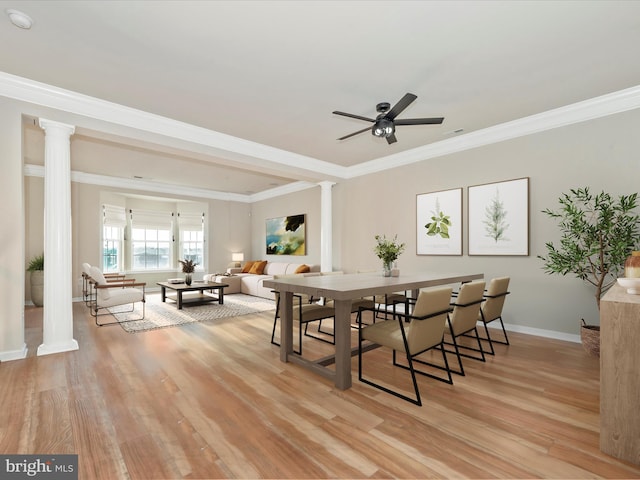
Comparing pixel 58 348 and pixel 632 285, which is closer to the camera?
pixel 632 285

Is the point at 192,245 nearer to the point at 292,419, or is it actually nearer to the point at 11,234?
the point at 11,234

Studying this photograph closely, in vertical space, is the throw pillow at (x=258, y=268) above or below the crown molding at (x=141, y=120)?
below

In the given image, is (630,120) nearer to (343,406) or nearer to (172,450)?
(343,406)

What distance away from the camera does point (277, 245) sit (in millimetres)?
8789

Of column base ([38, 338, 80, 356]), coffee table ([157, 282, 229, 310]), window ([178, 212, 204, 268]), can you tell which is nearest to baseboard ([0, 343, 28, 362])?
column base ([38, 338, 80, 356])

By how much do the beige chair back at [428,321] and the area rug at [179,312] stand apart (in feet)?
11.9

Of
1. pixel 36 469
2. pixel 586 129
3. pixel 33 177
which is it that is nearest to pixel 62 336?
pixel 36 469

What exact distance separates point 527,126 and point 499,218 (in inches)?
48.3

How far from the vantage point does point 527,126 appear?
4.09m

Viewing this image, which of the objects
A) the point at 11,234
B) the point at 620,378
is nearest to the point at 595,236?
the point at 620,378

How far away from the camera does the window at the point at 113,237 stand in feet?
25.0

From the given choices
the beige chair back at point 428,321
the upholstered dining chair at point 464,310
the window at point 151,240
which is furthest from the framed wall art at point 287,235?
the beige chair back at point 428,321

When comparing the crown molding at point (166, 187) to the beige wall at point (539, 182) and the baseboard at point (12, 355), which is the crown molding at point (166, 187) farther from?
the baseboard at point (12, 355)

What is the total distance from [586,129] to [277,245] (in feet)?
22.4
